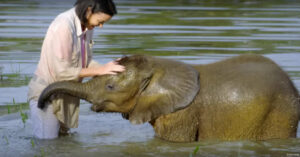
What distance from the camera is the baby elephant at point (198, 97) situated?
28.2 ft

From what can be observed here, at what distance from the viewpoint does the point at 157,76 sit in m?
8.70

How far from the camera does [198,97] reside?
8734mm

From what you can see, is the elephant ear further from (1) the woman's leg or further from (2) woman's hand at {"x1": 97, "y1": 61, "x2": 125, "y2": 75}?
(1) the woman's leg

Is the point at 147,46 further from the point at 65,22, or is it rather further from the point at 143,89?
the point at 65,22

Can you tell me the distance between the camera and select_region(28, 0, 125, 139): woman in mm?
8492

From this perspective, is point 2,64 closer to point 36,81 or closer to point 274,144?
point 36,81

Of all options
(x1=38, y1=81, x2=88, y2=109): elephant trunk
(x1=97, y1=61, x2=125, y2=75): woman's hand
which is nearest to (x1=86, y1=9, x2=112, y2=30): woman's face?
(x1=97, y1=61, x2=125, y2=75): woman's hand

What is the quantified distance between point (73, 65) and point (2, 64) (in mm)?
6722

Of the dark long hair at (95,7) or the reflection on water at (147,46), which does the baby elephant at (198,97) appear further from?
the dark long hair at (95,7)

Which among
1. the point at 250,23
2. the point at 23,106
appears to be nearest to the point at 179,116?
the point at 23,106

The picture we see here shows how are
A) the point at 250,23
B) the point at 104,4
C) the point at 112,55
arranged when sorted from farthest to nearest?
the point at 250,23, the point at 112,55, the point at 104,4

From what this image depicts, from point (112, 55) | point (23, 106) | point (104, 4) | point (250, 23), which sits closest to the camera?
point (104, 4)

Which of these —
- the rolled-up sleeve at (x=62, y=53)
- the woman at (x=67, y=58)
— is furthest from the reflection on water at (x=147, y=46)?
the rolled-up sleeve at (x=62, y=53)

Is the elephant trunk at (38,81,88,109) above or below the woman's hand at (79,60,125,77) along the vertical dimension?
below
